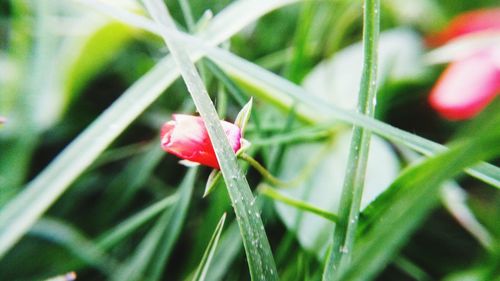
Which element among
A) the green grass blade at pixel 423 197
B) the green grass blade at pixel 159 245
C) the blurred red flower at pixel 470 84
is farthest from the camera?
the blurred red flower at pixel 470 84

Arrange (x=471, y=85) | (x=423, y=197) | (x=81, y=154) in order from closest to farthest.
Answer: (x=423, y=197)
(x=81, y=154)
(x=471, y=85)

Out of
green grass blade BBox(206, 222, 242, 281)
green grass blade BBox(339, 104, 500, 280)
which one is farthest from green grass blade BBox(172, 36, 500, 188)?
green grass blade BBox(206, 222, 242, 281)

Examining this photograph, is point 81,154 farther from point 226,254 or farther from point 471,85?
point 471,85

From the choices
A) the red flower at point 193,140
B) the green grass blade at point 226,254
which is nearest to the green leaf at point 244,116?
the red flower at point 193,140

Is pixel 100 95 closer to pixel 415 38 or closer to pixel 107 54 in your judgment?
pixel 107 54

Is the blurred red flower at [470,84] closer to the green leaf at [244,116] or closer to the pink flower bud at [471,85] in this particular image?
the pink flower bud at [471,85]

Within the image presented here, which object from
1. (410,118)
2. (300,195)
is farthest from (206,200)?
(410,118)

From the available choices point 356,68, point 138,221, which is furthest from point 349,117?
point 356,68

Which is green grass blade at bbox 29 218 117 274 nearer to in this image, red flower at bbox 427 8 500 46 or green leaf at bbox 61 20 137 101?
green leaf at bbox 61 20 137 101
